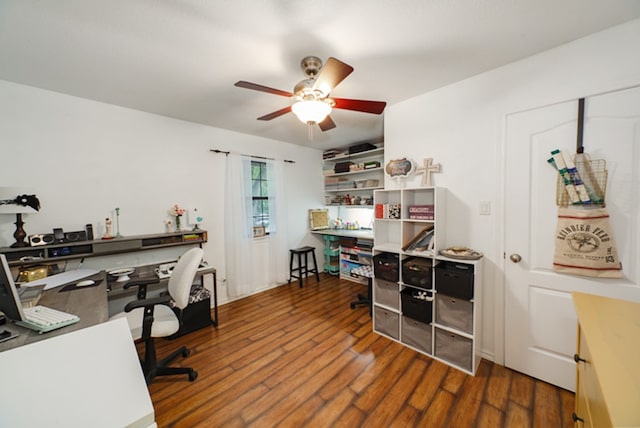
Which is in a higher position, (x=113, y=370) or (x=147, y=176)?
(x=147, y=176)

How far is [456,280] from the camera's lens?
1914mm

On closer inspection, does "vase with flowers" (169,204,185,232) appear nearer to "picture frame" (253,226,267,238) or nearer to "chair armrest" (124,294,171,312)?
"picture frame" (253,226,267,238)

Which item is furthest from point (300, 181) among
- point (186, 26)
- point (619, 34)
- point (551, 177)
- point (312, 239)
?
point (619, 34)

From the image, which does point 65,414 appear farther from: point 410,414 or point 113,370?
point 410,414

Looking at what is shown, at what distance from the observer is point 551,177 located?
1.73m

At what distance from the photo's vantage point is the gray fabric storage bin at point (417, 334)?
2.12m

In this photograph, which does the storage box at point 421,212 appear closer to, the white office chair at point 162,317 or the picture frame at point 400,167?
the picture frame at point 400,167

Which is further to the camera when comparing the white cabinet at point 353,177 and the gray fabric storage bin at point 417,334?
the white cabinet at point 353,177

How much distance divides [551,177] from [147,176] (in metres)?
3.91

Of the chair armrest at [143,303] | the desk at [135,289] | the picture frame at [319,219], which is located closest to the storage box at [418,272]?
the chair armrest at [143,303]

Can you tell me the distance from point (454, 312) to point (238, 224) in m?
2.82

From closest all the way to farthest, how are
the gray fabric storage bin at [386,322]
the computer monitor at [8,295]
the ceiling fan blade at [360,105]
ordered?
1. the computer monitor at [8,295]
2. the ceiling fan blade at [360,105]
3. the gray fabric storage bin at [386,322]

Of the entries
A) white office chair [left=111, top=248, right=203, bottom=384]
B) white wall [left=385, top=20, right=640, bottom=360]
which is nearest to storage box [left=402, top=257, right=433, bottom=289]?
white wall [left=385, top=20, right=640, bottom=360]

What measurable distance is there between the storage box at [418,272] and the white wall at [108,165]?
2.53m
